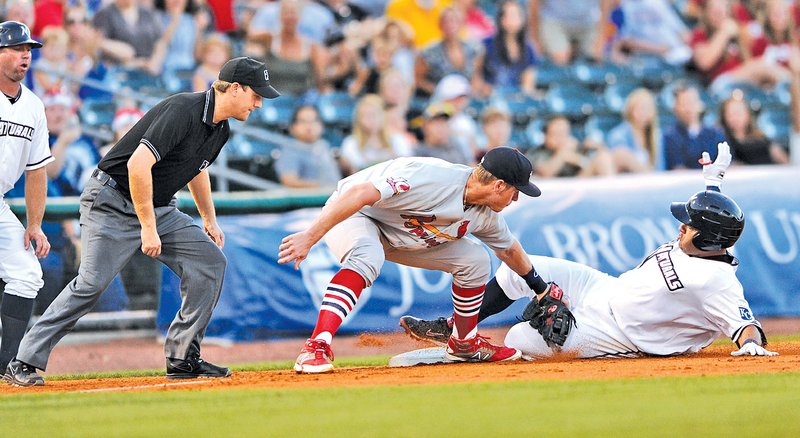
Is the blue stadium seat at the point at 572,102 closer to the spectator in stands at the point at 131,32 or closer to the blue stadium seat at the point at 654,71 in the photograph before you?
the blue stadium seat at the point at 654,71

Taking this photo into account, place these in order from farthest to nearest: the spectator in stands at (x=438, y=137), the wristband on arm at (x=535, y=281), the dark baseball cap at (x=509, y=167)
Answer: the spectator in stands at (x=438, y=137)
the wristband on arm at (x=535, y=281)
the dark baseball cap at (x=509, y=167)

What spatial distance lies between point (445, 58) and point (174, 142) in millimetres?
9075

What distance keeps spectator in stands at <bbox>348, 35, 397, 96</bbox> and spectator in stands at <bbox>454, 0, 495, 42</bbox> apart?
1726 mm

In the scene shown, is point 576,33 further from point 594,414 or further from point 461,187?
point 594,414

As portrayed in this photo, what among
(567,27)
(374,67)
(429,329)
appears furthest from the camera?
(567,27)

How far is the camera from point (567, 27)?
1612 centimetres

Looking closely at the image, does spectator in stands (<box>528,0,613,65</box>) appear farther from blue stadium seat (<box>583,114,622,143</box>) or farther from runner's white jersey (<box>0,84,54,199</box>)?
runner's white jersey (<box>0,84,54,199</box>)

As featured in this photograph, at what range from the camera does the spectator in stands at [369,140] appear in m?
12.7

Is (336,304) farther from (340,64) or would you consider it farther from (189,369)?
(340,64)

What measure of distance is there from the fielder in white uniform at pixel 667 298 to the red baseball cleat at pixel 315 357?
3.74 ft

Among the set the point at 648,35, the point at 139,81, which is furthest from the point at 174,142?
the point at 648,35

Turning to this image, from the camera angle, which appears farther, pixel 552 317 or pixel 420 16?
pixel 420 16

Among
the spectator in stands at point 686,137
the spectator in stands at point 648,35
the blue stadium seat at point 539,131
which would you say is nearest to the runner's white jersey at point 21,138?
the blue stadium seat at point 539,131

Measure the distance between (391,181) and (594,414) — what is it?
2.20 meters
